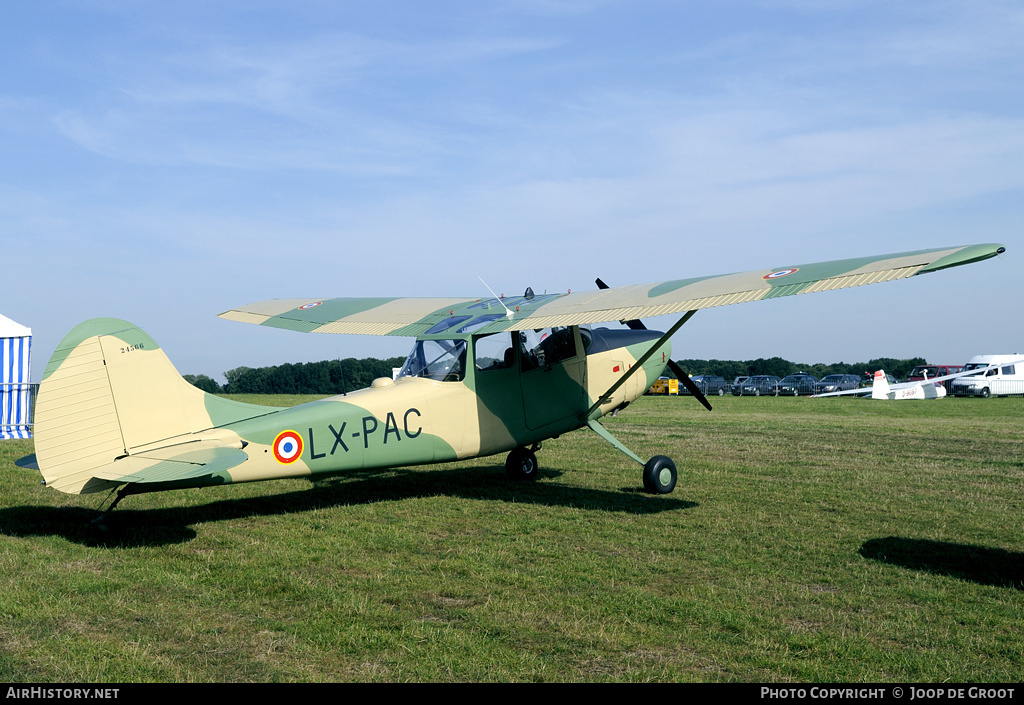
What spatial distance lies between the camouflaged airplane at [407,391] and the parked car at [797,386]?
141ft

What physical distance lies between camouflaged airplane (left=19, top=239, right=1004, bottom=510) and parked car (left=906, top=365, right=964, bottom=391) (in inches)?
1767

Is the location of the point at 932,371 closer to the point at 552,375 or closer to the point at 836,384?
the point at 836,384

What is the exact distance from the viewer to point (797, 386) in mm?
51500

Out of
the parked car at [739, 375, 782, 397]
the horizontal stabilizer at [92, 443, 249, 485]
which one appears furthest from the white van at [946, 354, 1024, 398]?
the horizontal stabilizer at [92, 443, 249, 485]

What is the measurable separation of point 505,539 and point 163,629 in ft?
10.7

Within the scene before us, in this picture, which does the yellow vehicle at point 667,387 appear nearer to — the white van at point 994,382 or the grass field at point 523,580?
the white van at point 994,382

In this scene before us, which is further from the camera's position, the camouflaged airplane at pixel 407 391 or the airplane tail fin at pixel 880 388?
the airplane tail fin at pixel 880 388

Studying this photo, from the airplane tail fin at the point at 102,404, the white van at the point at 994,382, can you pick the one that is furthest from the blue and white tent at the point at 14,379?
the white van at the point at 994,382

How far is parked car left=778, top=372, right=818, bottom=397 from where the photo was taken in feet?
167

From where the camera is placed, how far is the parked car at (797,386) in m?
50.9

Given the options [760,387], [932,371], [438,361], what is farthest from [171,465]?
[932,371]

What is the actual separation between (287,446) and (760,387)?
157 feet

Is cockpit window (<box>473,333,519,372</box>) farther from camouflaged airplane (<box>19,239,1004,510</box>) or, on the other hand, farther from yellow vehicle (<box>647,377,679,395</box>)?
yellow vehicle (<box>647,377,679,395</box>)

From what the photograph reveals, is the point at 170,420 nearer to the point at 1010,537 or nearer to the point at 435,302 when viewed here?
the point at 435,302
